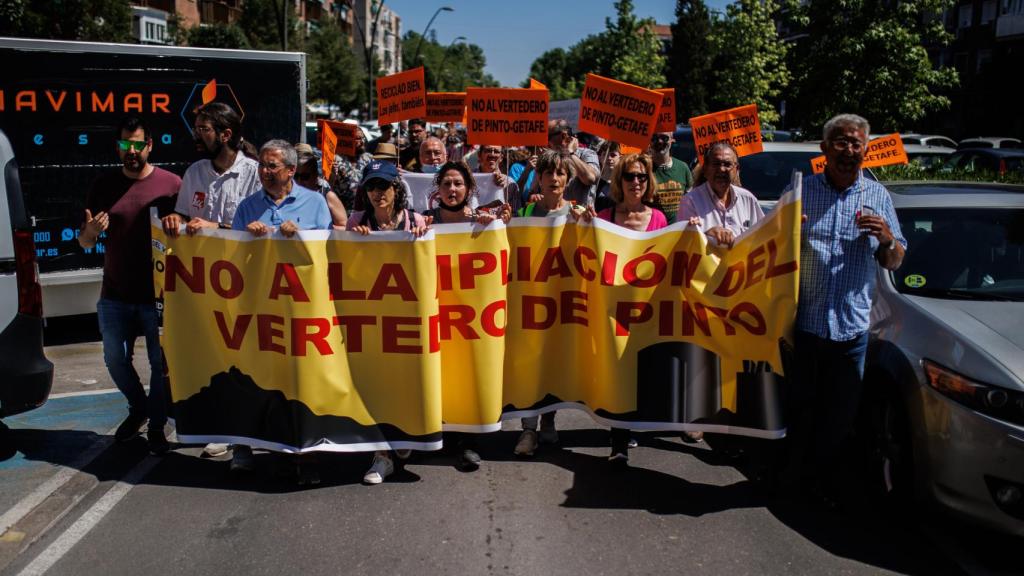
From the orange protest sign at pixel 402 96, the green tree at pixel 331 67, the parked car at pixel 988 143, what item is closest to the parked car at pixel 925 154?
the orange protest sign at pixel 402 96

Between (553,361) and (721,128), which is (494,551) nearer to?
(553,361)

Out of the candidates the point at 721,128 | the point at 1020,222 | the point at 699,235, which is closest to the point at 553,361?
the point at 699,235

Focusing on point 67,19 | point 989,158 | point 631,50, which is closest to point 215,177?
point 989,158

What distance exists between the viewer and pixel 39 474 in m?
5.60

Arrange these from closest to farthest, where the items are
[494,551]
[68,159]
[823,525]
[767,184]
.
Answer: [494,551] < [823,525] < [68,159] < [767,184]

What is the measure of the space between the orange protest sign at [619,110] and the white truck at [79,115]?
3.57 m

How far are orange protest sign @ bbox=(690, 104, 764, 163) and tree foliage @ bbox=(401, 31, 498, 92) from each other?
67645 millimetres

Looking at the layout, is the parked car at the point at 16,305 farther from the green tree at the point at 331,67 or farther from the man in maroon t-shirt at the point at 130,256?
the green tree at the point at 331,67

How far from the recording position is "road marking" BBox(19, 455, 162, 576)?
4.46m

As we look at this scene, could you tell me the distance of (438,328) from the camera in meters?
5.38

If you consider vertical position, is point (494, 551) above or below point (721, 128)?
below

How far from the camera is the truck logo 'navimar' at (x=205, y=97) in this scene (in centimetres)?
970

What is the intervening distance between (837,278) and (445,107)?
10.4 metres

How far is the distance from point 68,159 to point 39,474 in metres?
4.34
